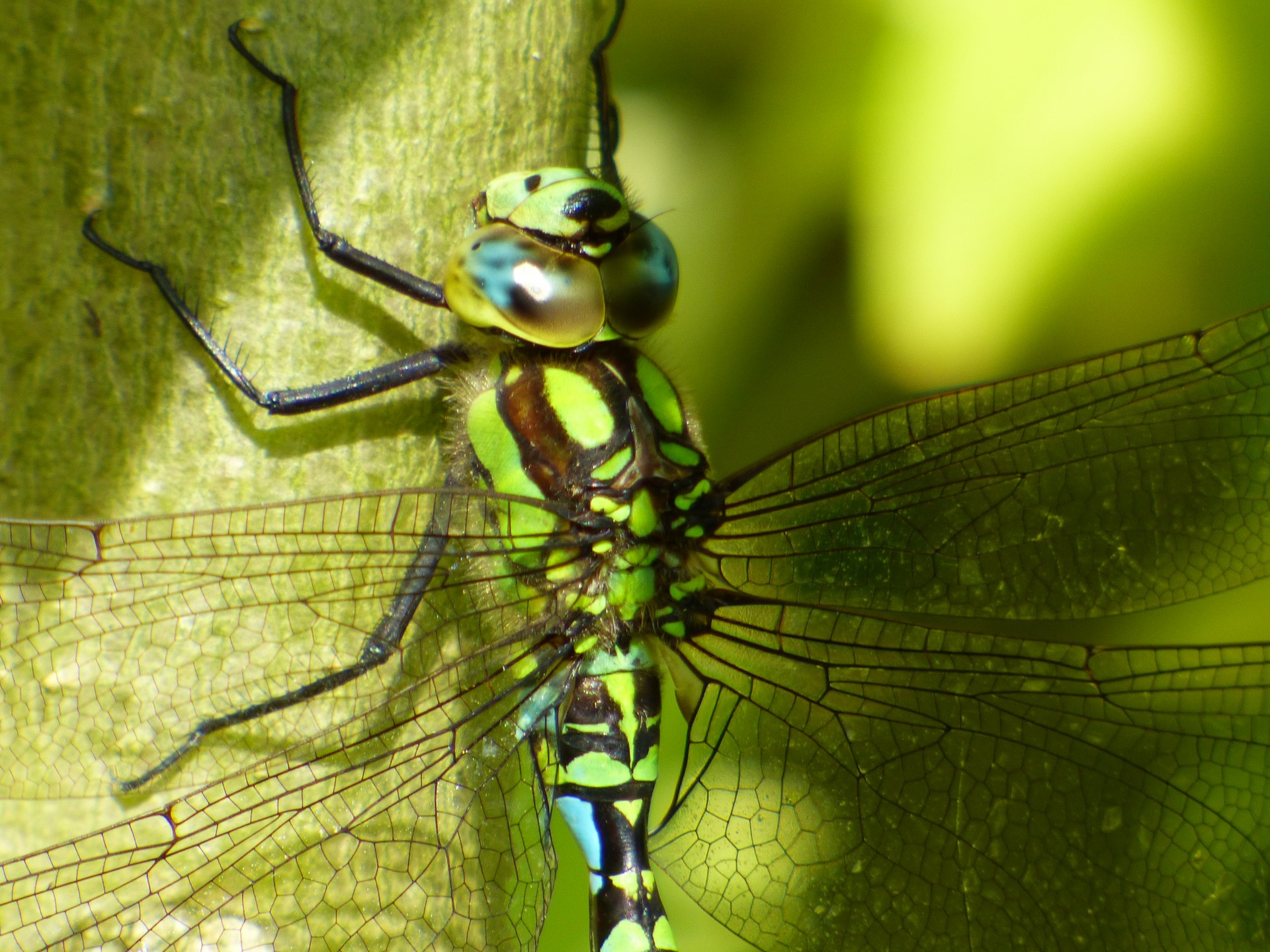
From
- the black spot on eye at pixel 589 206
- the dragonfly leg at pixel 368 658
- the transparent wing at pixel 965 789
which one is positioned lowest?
the transparent wing at pixel 965 789

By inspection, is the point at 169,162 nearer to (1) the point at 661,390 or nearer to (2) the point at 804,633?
(1) the point at 661,390

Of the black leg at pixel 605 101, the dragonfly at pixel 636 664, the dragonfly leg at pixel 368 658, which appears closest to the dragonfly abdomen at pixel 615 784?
the dragonfly at pixel 636 664

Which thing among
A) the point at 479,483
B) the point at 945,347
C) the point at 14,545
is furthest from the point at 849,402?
the point at 14,545

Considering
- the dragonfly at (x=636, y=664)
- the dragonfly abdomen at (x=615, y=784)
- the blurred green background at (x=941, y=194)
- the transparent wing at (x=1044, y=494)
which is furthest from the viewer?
the blurred green background at (x=941, y=194)

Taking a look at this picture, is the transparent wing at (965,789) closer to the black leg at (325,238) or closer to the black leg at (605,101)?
the black leg at (325,238)

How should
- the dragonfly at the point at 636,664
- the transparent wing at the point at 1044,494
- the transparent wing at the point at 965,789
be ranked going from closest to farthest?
the dragonfly at the point at 636,664
the transparent wing at the point at 965,789
the transparent wing at the point at 1044,494
